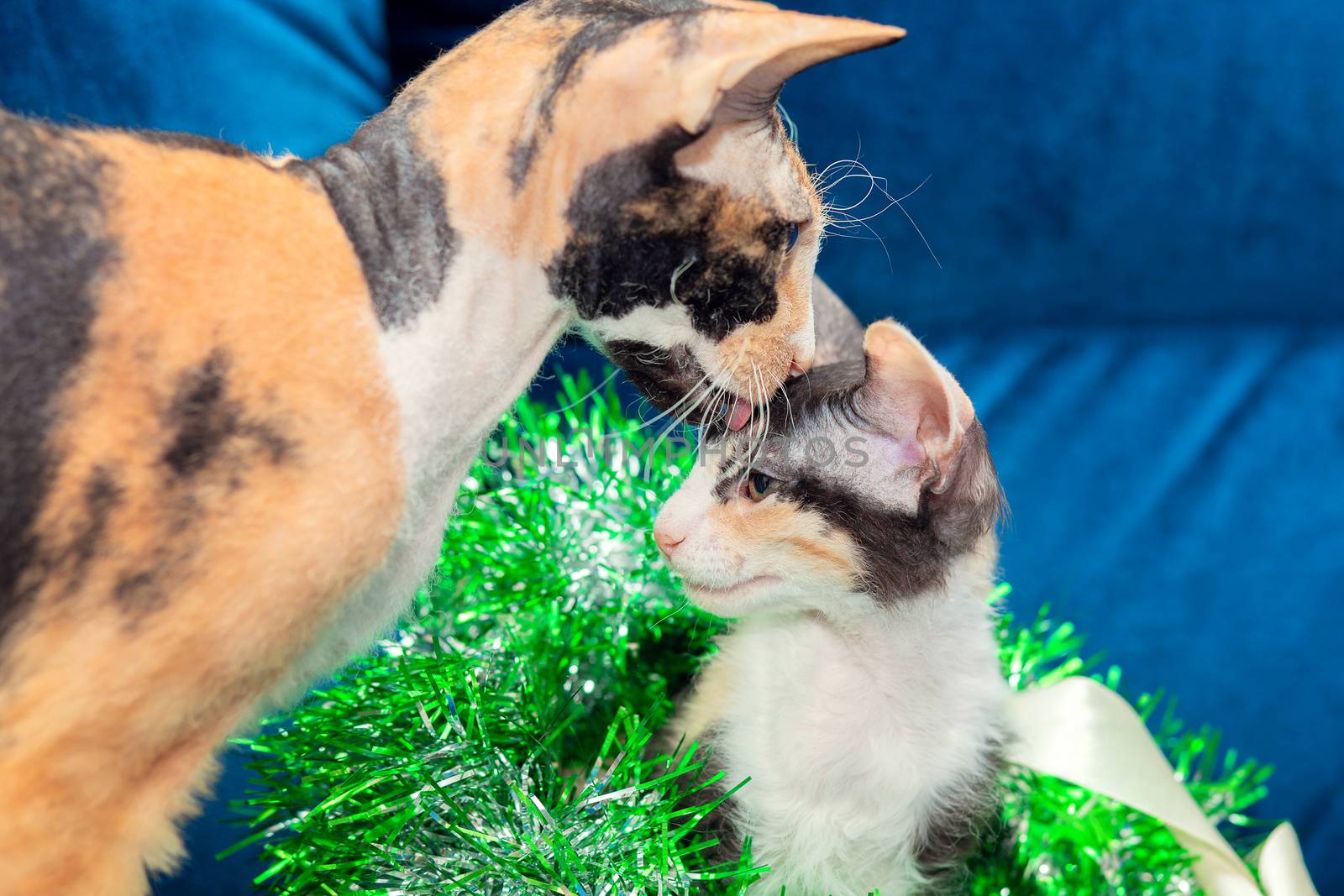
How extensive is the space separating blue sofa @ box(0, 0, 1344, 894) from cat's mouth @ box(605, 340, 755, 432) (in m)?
0.48

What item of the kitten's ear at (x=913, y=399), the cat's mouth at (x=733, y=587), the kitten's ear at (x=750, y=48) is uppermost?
the kitten's ear at (x=750, y=48)

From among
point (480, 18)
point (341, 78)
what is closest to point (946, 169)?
point (480, 18)

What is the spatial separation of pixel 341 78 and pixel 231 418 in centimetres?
71

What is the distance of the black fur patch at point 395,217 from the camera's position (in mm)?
596

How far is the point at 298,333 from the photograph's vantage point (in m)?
0.56

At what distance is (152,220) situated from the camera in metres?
0.55

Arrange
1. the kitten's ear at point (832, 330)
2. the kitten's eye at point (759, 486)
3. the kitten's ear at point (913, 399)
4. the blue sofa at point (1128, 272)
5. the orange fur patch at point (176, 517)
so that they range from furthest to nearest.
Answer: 1. the blue sofa at point (1128, 272)
2. the kitten's ear at point (832, 330)
3. the kitten's eye at point (759, 486)
4. the kitten's ear at point (913, 399)
5. the orange fur patch at point (176, 517)

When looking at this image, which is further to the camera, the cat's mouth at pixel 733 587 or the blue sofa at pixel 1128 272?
the blue sofa at pixel 1128 272

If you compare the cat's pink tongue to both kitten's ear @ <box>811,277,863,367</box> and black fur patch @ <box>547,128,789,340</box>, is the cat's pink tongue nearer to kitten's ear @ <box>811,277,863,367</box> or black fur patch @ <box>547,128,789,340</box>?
black fur patch @ <box>547,128,789,340</box>

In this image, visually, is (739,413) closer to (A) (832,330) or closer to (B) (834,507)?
(B) (834,507)

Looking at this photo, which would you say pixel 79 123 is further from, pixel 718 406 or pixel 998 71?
pixel 998 71

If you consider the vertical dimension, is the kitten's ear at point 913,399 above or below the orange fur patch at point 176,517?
below

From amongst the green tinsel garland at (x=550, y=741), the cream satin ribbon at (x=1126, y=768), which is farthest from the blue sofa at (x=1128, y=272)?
the cream satin ribbon at (x=1126, y=768)

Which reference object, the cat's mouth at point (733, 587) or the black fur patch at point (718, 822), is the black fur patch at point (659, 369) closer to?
the cat's mouth at point (733, 587)
